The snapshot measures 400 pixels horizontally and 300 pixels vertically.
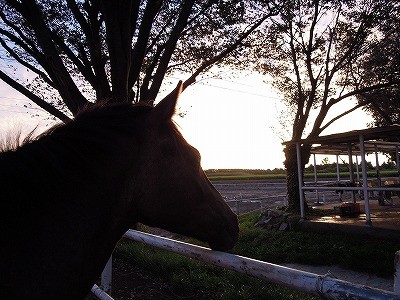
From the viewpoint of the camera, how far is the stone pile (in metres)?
11.7

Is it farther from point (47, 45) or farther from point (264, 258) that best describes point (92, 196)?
point (264, 258)

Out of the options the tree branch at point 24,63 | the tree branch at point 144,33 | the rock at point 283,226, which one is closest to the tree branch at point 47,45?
the tree branch at point 144,33

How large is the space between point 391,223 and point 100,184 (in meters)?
10.2

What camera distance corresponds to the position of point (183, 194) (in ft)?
5.61

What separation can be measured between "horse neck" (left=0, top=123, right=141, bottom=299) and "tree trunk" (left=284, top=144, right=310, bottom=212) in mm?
13109

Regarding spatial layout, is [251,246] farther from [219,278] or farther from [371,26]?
[371,26]

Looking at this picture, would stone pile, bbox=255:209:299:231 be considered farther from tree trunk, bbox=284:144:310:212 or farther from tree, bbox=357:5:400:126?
tree, bbox=357:5:400:126

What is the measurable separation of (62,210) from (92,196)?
0.46 ft

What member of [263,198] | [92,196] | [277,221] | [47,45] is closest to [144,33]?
[47,45]

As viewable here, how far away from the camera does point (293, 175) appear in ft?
47.3

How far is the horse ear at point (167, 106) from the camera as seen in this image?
1667 millimetres

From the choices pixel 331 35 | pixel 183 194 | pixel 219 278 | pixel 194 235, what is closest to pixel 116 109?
pixel 183 194

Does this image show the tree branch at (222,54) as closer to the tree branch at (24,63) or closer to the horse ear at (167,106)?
the tree branch at (24,63)

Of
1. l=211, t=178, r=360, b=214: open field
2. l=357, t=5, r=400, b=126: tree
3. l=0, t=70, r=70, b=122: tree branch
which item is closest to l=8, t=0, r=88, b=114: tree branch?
l=0, t=70, r=70, b=122: tree branch
